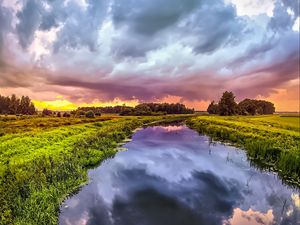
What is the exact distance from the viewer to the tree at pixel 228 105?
10875 cm

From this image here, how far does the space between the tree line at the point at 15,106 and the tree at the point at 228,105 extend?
85811mm

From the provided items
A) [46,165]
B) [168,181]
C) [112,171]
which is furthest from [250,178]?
[46,165]

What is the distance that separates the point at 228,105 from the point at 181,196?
9814 cm

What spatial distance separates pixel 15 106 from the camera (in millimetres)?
119312

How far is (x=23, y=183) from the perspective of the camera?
12578 mm

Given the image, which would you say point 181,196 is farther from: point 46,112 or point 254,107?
point 254,107

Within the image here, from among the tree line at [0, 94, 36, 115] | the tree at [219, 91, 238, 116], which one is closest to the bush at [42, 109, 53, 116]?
the tree line at [0, 94, 36, 115]

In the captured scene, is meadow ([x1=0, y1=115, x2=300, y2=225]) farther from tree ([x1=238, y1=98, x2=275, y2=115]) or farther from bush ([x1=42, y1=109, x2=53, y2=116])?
tree ([x1=238, y1=98, x2=275, y2=115])

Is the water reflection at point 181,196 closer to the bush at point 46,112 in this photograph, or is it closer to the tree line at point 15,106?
the bush at point 46,112

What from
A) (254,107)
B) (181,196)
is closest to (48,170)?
(181,196)

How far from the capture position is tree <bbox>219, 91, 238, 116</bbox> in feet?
357

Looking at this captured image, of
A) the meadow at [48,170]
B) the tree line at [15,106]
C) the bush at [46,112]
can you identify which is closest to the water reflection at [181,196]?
the meadow at [48,170]

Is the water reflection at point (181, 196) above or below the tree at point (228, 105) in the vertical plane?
below

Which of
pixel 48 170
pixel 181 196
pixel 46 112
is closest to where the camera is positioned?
pixel 48 170
